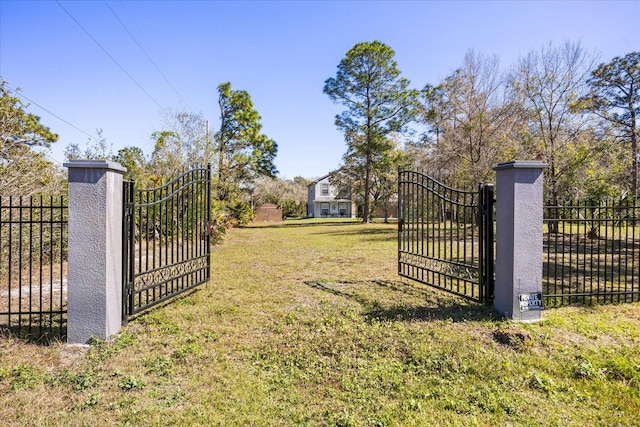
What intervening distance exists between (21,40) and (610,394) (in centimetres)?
1423

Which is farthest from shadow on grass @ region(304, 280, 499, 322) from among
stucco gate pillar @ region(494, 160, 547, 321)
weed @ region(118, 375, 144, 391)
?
weed @ region(118, 375, 144, 391)

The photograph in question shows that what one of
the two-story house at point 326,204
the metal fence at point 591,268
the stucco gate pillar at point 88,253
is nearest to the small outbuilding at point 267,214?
the two-story house at point 326,204

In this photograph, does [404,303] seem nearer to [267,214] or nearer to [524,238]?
[524,238]

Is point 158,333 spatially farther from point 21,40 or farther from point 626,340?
A: point 21,40

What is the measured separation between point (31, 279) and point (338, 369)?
15.3 feet

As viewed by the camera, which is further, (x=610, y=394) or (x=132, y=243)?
(x=132, y=243)

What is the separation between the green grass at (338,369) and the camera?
8.45 feet

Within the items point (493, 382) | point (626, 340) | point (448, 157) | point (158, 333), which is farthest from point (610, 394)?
point (448, 157)

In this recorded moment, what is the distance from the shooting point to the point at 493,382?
9.85 ft

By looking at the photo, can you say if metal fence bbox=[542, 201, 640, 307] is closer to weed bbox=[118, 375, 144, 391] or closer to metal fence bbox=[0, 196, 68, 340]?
weed bbox=[118, 375, 144, 391]

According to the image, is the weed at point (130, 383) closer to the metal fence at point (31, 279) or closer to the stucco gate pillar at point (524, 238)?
the metal fence at point (31, 279)

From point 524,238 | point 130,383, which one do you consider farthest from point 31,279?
point 524,238

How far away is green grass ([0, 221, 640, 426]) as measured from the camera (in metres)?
2.57

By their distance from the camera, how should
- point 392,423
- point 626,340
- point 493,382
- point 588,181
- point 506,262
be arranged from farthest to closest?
point 588,181 < point 506,262 < point 626,340 < point 493,382 < point 392,423
